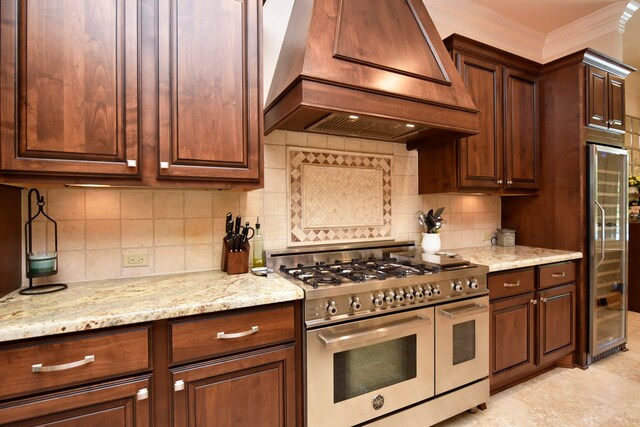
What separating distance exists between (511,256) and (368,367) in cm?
153

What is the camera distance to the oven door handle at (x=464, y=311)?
1.80 m

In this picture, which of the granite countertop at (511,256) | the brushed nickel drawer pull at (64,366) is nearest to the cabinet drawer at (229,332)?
the brushed nickel drawer pull at (64,366)

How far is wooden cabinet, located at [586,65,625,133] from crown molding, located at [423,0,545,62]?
34.5 inches

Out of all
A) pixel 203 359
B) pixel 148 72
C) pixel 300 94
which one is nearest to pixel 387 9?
pixel 300 94

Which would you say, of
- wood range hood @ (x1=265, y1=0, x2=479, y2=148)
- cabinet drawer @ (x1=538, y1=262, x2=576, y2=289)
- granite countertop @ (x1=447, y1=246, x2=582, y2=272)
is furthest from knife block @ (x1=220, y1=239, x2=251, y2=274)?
cabinet drawer @ (x1=538, y1=262, x2=576, y2=289)

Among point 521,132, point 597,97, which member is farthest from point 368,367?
point 597,97

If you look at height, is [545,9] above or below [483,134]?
above

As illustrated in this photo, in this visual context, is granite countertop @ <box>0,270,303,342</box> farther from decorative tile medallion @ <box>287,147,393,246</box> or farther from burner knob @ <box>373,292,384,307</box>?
decorative tile medallion @ <box>287,147,393,246</box>

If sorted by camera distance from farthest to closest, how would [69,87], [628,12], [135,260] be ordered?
1. [628,12]
2. [135,260]
3. [69,87]

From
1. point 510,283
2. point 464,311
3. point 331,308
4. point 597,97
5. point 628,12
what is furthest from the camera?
point 628,12

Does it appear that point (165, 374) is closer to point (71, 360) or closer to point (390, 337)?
point (71, 360)

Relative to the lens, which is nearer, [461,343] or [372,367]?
[372,367]

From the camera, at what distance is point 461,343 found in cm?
190

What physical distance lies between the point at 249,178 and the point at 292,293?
24.8 inches
